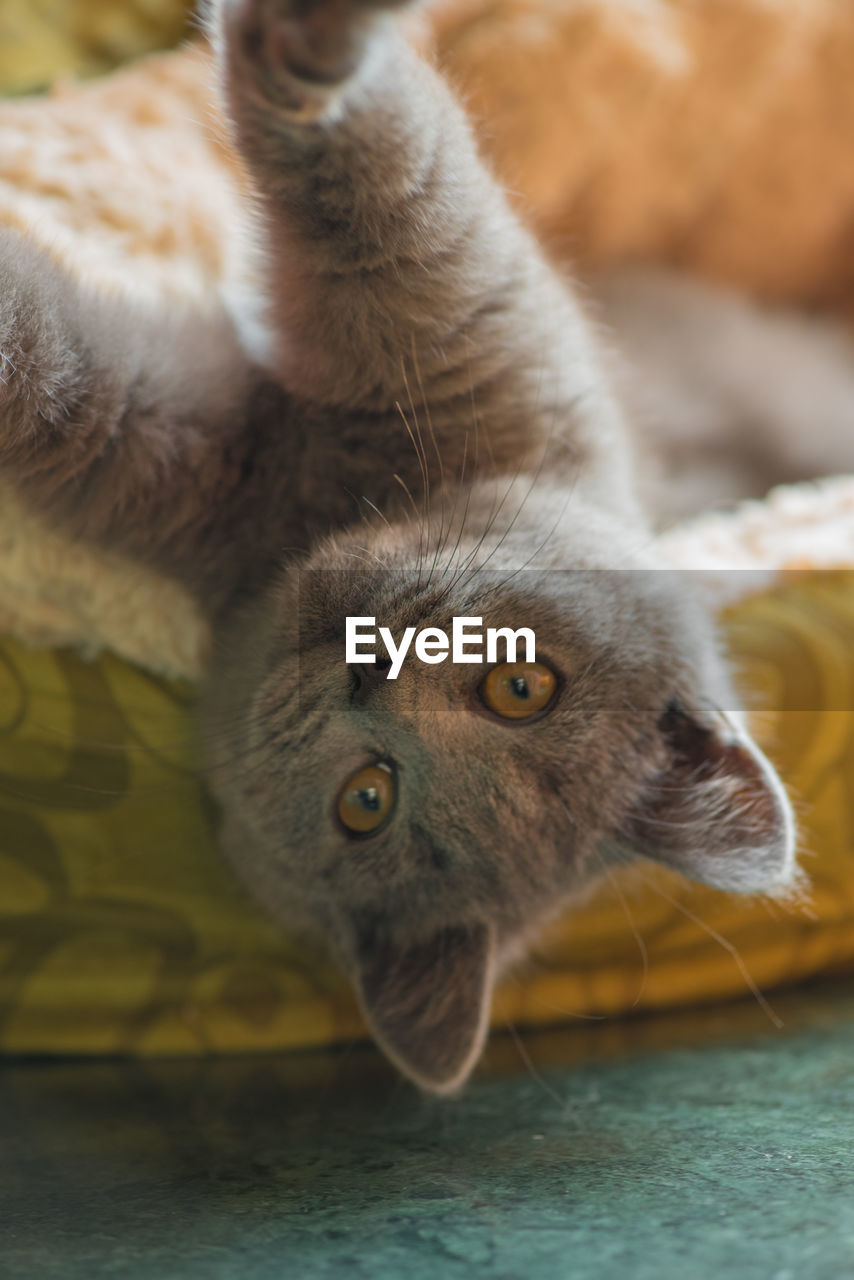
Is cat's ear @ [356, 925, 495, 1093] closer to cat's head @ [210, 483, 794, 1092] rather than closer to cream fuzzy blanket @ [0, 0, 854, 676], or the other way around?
cat's head @ [210, 483, 794, 1092]

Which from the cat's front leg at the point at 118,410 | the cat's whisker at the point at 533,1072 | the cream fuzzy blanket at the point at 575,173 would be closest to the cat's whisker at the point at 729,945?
the cat's whisker at the point at 533,1072

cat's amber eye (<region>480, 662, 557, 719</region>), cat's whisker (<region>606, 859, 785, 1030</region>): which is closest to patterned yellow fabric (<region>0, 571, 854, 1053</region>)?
cat's whisker (<region>606, 859, 785, 1030</region>)

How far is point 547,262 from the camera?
1419mm

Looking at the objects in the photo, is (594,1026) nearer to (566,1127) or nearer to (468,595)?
(566,1127)

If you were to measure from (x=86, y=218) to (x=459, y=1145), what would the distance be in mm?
1170

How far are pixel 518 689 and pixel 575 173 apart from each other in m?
1.19

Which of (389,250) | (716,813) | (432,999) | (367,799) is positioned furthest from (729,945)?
(389,250)

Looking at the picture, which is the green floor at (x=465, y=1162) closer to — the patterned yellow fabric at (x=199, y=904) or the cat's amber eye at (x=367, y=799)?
the patterned yellow fabric at (x=199, y=904)

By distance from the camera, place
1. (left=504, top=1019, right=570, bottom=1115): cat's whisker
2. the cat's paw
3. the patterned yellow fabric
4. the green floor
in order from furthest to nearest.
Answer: the patterned yellow fabric, (left=504, top=1019, right=570, bottom=1115): cat's whisker, the cat's paw, the green floor

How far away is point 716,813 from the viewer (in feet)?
3.58

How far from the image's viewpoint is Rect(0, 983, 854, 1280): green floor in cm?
69

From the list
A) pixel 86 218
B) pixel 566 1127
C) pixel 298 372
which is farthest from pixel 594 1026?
pixel 86 218

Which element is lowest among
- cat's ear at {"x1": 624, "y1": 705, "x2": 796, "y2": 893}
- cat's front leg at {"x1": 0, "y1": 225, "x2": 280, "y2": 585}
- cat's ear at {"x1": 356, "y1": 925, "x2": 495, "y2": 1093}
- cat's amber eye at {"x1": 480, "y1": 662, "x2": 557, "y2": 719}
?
cat's ear at {"x1": 356, "y1": 925, "x2": 495, "y2": 1093}

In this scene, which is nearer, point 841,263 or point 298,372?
point 298,372
